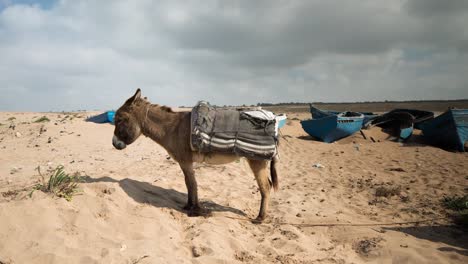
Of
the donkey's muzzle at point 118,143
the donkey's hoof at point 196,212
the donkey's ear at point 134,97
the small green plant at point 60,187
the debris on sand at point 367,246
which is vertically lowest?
the debris on sand at point 367,246

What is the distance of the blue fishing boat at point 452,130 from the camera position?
13.9 m

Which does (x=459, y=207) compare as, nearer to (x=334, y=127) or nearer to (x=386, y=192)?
(x=386, y=192)

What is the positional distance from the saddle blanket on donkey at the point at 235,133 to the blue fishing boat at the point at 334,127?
11.7 m

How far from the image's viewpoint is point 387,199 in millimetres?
7293

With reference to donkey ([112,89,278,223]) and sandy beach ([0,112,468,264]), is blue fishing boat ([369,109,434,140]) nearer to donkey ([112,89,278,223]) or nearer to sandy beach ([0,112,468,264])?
sandy beach ([0,112,468,264])

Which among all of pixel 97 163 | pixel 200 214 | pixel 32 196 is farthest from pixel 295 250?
pixel 97 163

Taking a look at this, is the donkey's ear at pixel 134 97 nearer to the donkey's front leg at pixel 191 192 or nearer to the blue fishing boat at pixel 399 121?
the donkey's front leg at pixel 191 192

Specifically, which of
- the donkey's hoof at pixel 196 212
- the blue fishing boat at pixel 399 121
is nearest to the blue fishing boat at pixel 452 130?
the blue fishing boat at pixel 399 121

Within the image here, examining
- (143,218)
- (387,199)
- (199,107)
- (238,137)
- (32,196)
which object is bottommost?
(387,199)

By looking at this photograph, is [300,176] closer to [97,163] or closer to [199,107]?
[199,107]

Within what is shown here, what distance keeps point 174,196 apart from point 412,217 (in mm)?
5003

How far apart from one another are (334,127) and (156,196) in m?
12.9

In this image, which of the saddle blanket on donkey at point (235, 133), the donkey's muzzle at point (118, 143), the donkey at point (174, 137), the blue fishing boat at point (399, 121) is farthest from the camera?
the blue fishing boat at point (399, 121)

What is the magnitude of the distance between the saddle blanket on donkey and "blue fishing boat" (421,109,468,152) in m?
12.9
